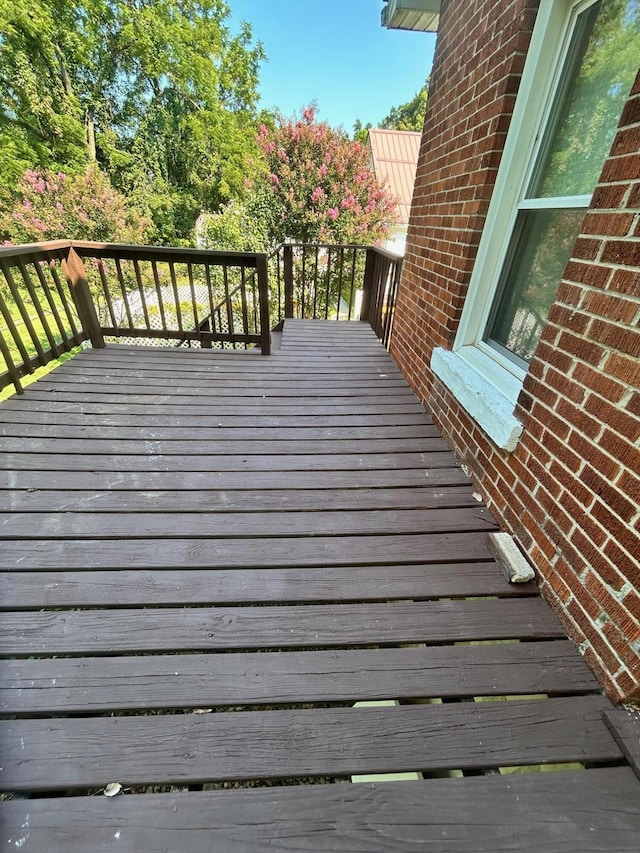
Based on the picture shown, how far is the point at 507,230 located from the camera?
1.79 meters

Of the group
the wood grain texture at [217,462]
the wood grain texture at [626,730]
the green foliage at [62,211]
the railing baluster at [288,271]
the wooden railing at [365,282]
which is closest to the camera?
the wood grain texture at [626,730]

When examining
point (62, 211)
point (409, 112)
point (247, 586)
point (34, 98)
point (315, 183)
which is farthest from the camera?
point (409, 112)

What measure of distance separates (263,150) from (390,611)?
715 centimetres

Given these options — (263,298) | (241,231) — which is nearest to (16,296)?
(263,298)

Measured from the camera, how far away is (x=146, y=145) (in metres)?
10.7

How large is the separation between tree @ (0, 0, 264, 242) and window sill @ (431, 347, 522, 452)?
11.6 m

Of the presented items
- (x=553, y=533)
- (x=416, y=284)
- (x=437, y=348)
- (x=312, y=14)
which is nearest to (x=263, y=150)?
(x=416, y=284)

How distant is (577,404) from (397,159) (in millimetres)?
12489

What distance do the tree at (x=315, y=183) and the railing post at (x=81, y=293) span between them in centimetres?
408

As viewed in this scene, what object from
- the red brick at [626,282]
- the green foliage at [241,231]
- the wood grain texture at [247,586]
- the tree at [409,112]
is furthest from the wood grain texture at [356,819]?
the tree at [409,112]

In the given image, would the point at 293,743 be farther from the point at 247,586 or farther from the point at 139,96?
the point at 139,96

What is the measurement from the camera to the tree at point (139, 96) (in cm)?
895

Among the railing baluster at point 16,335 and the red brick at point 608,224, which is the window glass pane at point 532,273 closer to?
the red brick at point 608,224

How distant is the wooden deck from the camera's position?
822 mm
